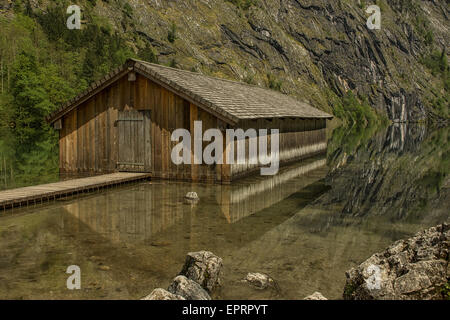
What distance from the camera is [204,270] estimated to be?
6.60 metres

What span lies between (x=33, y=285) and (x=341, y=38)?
13090cm

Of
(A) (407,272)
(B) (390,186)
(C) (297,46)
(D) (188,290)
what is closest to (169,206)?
(D) (188,290)

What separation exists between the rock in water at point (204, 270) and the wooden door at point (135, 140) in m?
11.7

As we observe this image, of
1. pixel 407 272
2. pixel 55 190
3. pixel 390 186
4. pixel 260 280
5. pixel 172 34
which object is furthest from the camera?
pixel 172 34

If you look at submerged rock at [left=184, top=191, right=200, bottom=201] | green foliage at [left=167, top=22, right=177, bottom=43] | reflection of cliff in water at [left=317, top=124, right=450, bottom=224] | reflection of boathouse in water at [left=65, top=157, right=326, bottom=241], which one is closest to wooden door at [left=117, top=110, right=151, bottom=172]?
reflection of boathouse in water at [left=65, top=157, right=326, bottom=241]

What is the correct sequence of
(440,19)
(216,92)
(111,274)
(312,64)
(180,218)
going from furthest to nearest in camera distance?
(440,19)
(312,64)
(216,92)
(180,218)
(111,274)

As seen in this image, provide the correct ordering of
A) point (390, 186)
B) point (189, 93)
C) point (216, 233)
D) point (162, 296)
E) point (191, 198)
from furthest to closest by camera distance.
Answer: point (390, 186) < point (189, 93) < point (191, 198) < point (216, 233) < point (162, 296)

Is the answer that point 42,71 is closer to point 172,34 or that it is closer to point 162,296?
point 162,296

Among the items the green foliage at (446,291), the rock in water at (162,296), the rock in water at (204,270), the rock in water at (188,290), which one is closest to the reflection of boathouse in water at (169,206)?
the rock in water at (204,270)

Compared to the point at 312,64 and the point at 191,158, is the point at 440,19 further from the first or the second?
the point at 191,158

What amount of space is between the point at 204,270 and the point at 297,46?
382 ft

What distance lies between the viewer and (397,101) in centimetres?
13062

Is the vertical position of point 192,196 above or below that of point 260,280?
above
